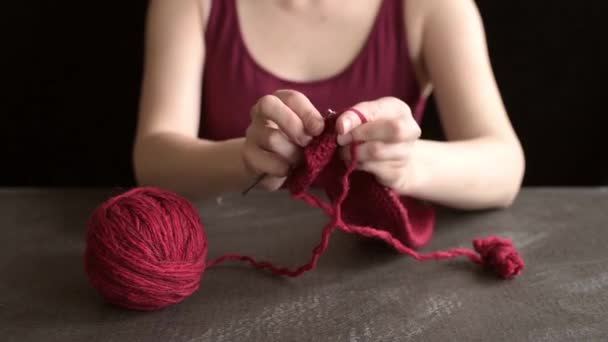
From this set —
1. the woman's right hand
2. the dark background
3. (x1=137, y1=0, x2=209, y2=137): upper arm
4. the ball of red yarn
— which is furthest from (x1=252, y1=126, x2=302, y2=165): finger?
the dark background

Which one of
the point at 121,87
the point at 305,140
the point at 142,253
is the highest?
the point at 305,140

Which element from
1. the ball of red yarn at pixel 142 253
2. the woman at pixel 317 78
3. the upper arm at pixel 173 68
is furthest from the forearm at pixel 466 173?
the upper arm at pixel 173 68

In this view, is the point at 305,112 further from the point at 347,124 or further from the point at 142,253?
the point at 142,253

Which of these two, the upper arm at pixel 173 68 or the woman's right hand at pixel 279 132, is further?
the upper arm at pixel 173 68

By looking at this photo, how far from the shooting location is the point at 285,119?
515 millimetres

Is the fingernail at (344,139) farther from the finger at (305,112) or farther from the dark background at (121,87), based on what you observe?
the dark background at (121,87)

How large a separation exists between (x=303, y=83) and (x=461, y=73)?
22cm

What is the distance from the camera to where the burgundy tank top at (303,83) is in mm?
853

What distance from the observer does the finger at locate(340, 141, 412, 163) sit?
518mm

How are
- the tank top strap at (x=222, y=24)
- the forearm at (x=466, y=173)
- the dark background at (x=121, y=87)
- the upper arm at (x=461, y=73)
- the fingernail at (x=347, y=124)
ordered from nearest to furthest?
the fingernail at (x=347, y=124), the forearm at (x=466, y=173), the upper arm at (x=461, y=73), the tank top strap at (x=222, y=24), the dark background at (x=121, y=87)

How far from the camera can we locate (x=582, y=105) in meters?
1.14

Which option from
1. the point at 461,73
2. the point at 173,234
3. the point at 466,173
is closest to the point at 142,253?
the point at 173,234

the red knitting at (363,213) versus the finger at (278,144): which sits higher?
the finger at (278,144)

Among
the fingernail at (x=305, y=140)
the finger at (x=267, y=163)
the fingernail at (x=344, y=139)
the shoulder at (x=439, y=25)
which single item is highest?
the shoulder at (x=439, y=25)
